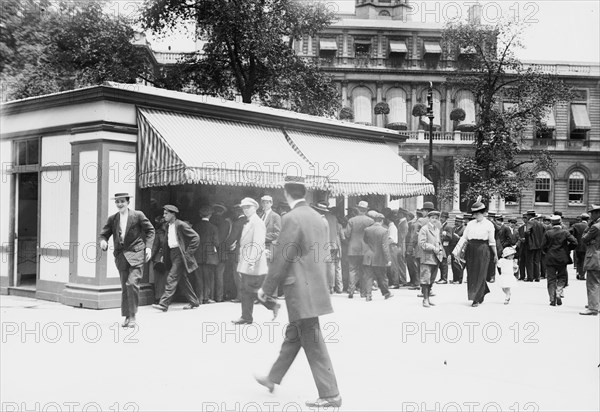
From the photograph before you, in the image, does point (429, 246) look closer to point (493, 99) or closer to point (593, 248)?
point (593, 248)

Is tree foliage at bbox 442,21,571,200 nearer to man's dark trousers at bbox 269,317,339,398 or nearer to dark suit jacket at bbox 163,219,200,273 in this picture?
dark suit jacket at bbox 163,219,200,273

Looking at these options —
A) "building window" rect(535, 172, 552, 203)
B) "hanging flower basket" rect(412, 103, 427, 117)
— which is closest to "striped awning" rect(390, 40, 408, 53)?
"hanging flower basket" rect(412, 103, 427, 117)

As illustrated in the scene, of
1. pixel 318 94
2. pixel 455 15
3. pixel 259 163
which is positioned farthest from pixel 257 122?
pixel 455 15

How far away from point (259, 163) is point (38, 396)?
7.64 metres

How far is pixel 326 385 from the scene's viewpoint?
5.30m

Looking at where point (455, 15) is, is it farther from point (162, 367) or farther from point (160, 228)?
point (162, 367)

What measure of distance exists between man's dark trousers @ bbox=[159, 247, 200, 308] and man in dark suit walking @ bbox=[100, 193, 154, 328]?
160cm

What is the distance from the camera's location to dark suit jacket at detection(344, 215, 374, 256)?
509 inches

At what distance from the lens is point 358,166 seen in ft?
52.4

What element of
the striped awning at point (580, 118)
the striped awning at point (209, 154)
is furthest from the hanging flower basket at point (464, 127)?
the striped awning at point (209, 154)

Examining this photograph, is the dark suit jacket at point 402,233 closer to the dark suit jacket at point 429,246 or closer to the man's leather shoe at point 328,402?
the dark suit jacket at point 429,246

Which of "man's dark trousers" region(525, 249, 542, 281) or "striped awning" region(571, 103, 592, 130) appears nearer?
"man's dark trousers" region(525, 249, 542, 281)

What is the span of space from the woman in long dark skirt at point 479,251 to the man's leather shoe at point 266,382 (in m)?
7.20

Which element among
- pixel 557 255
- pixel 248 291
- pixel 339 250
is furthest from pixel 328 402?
pixel 339 250
